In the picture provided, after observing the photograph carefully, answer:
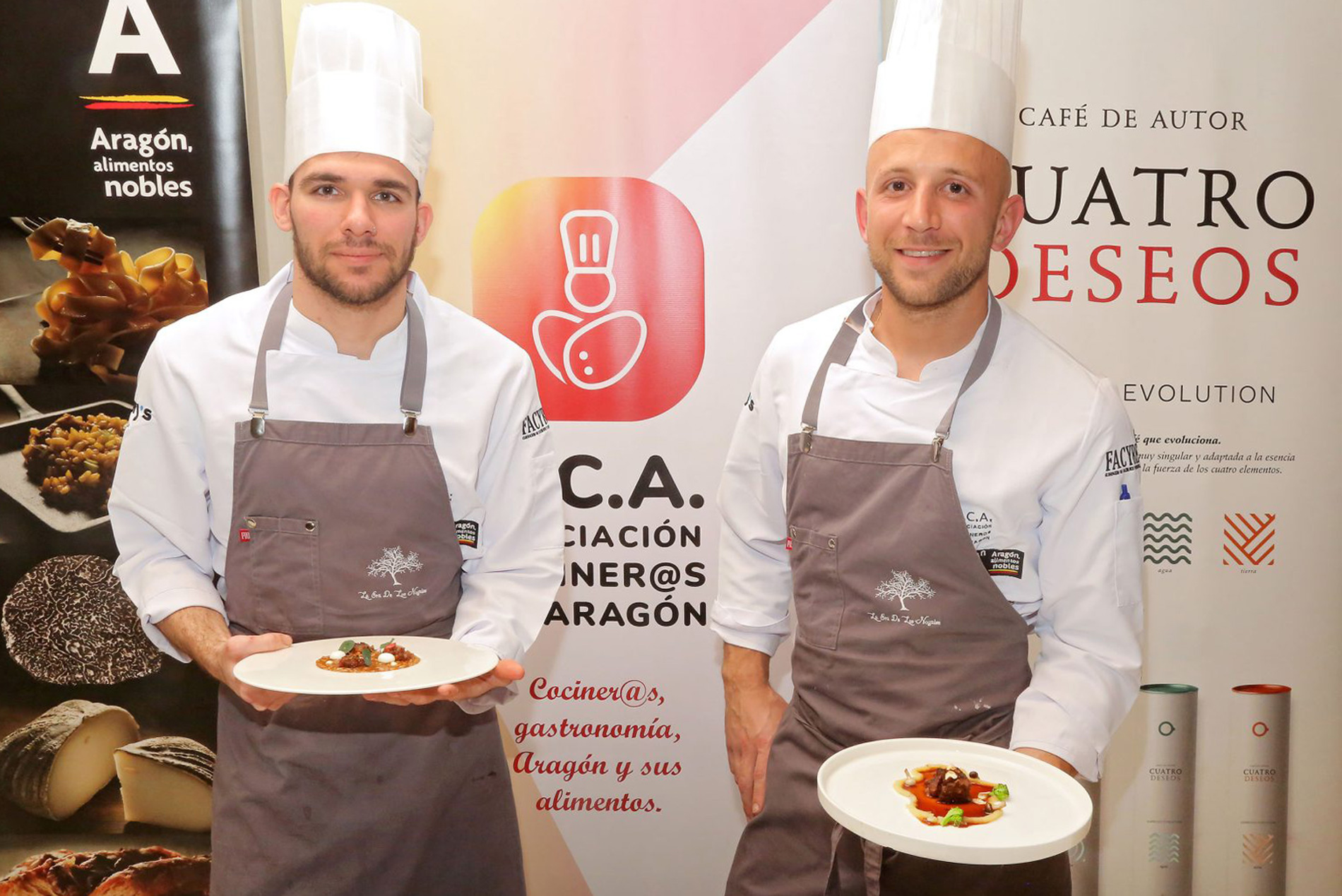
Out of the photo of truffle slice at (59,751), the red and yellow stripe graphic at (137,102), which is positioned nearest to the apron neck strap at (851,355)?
the red and yellow stripe graphic at (137,102)

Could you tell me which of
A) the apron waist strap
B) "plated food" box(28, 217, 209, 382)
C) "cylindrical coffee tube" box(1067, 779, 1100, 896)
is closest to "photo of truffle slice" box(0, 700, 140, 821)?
"plated food" box(28, 217, 209, 382)

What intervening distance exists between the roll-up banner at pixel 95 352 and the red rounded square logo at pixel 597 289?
0.68 m

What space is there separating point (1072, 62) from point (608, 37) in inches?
49.6

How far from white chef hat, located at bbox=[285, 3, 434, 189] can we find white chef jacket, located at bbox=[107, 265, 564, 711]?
306mm

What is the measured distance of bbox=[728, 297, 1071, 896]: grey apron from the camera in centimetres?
186

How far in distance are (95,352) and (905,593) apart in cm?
223

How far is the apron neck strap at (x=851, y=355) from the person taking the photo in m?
1.90

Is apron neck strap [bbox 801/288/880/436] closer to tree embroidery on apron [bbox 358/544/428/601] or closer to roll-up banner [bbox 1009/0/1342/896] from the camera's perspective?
tree embroidery on apron [bbox 358/544/428/601]

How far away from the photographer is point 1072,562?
1880 millimetres

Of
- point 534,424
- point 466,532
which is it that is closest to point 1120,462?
point 534,424

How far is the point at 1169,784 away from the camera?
10.0ft

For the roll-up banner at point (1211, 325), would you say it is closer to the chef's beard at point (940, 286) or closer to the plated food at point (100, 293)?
the chef's beard at point (940, 286)

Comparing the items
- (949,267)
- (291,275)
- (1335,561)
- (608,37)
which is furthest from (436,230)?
(1335,561)

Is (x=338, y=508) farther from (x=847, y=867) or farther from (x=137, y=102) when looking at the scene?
(x=137, y=102)
